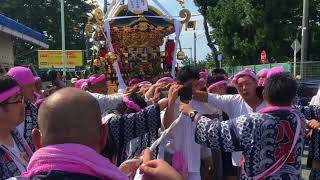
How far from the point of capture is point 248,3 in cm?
2845

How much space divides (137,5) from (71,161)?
34.6ft

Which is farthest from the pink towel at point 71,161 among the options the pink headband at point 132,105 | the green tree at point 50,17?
the green tree at point 50,17

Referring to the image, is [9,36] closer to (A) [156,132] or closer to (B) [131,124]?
(A) [156,132]

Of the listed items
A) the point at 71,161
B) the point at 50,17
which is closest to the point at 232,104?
the point at 71,161

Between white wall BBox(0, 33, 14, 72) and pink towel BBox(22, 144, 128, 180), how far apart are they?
1216cm

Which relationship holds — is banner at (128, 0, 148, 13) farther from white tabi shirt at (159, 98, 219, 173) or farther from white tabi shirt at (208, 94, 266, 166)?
white tabi shirt at (159, 98, 219, 173)

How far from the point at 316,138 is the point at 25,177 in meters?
3.53

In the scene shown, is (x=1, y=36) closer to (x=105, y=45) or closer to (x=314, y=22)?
(x=105, y=45)

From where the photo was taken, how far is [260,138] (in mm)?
3590

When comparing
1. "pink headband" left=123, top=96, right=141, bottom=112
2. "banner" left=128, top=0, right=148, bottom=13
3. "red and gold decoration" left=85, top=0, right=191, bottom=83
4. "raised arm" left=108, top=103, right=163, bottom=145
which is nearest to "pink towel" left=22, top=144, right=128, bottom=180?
"raised arm" left=108, top=103, right=163, bottom=145

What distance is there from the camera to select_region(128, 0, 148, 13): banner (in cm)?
1199

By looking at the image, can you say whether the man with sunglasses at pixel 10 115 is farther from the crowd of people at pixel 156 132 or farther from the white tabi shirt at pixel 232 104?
the white tabi shirt at pixel 232 104

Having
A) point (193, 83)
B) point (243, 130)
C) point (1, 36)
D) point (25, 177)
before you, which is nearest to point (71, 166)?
point (25, 177)

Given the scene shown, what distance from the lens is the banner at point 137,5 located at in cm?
1199
